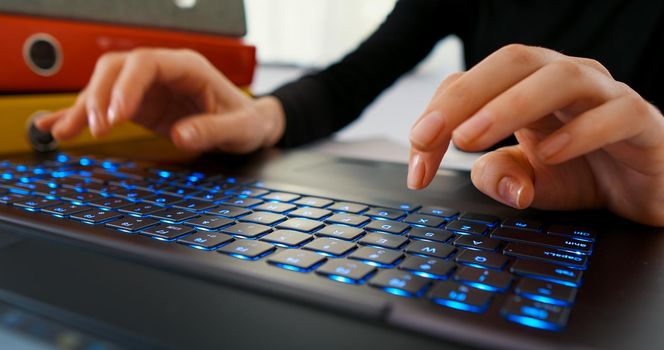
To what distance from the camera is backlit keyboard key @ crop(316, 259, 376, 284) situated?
0.79 feet

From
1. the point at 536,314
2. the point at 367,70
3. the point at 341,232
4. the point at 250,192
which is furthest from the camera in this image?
the point at 367,70

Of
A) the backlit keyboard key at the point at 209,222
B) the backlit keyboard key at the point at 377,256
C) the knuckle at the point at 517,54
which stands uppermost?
the knuckle at the point at 517,54

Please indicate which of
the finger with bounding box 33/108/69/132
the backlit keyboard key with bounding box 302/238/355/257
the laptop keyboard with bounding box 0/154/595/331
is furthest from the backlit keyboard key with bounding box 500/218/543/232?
the finger with bounding box 33/108/69/132

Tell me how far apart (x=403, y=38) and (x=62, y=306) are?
2.70ft

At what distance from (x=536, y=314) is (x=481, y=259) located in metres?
0.06

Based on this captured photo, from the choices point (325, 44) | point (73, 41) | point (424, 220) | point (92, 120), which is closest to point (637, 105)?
point (424, 220)

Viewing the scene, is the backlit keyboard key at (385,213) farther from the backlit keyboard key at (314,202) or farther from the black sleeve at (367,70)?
the black sleeve at (367,70)

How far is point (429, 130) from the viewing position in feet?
0.99

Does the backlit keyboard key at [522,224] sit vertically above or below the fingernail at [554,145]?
below

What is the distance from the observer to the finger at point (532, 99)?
0.29m

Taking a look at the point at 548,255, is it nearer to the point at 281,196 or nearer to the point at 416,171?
the point at 416,171

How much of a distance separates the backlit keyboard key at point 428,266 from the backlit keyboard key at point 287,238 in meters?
0.06

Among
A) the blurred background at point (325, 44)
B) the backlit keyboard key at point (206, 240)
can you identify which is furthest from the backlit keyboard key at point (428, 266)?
the blurred background at point (325, 44)

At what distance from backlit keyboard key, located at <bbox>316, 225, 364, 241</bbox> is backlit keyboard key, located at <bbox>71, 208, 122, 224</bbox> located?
0.14m
